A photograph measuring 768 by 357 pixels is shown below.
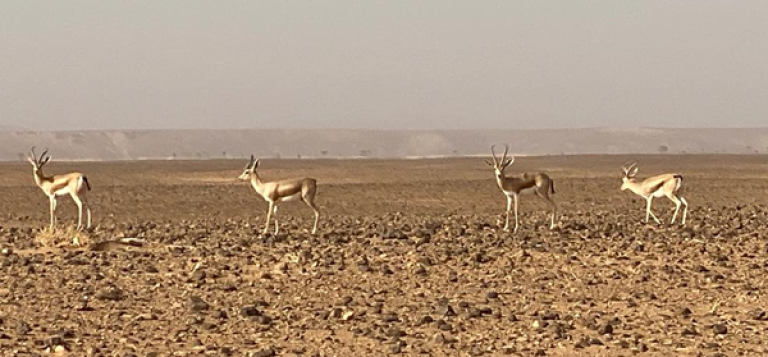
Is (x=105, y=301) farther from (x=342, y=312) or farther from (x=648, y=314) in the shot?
(x=648, y=314)

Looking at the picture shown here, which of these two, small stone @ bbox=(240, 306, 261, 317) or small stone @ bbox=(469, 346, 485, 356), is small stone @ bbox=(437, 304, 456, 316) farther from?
small stone @ bbox=(240, 306, 261, 317)

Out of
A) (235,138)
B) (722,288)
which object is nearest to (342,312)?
(722,288)

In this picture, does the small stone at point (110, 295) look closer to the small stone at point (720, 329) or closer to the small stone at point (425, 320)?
the small stone at point (425, 320)

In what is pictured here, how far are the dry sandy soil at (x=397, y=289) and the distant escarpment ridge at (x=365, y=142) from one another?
142 metres

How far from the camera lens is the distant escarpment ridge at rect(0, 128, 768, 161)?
543 ft

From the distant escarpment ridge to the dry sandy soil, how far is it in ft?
467

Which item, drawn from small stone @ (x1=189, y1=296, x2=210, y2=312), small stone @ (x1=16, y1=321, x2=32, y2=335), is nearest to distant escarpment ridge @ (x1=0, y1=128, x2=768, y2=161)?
small stone @ (x1=189, y1=296, x2=210, y2=312)

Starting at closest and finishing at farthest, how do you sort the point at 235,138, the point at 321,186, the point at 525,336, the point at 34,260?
the point at 525,336 < the point at 34,260 < the point at 321,186 < the point at 235,138

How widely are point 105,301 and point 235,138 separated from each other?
172 metres

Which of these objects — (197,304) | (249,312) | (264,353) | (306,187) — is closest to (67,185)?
(306,187)

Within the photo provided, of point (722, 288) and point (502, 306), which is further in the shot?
point (722, 288)

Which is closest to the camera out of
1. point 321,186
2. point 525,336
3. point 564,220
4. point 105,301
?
point 525,336

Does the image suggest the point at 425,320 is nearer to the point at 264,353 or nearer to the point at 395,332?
the point at 395,332

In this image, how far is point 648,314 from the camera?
12.3 m
